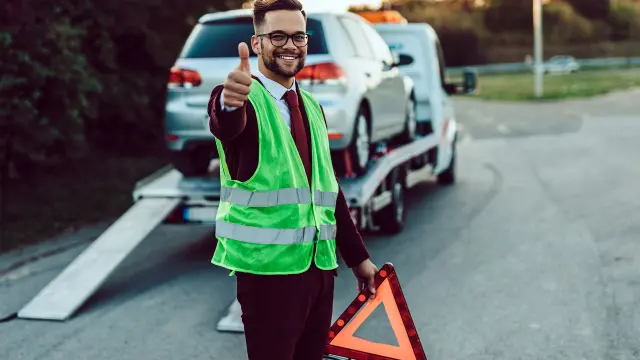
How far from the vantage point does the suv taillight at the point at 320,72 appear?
7.96 m

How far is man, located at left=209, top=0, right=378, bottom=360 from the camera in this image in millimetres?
3066

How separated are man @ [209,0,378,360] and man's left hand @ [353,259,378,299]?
0.40 metres

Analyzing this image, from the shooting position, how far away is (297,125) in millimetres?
3172

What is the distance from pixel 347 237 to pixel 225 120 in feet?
2.85

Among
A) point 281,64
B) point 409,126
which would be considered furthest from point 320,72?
point 281,64

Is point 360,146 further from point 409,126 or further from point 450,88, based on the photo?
point 450,88

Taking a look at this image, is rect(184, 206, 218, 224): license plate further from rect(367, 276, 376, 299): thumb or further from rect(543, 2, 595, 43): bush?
rect(543, 2, 595, 43): bush

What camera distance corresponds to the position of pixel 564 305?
6418mm

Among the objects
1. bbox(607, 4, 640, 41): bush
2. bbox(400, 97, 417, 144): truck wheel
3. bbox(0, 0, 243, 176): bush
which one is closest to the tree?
bbox(607, 4, 640, 41): bush

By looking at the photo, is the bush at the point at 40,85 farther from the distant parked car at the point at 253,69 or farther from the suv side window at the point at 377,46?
the suv side window at the point at 377,46

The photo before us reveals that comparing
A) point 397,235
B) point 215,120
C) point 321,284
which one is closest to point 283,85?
point 215,120

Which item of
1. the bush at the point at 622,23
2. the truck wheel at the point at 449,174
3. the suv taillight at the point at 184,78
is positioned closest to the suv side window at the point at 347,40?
the suv taillight at the point at 184,78

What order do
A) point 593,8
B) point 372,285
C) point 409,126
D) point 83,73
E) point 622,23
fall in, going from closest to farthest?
1. point 372,285
2. point 409,126
3. point 83,73
4. point 622,23
5. point 593,8

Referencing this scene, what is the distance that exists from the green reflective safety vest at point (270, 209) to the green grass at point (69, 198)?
656 centimetres
